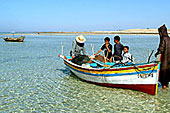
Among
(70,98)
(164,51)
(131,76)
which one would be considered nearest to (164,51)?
(164,51)

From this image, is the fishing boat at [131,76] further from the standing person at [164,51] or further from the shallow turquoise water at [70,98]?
the standing person at [164,51]

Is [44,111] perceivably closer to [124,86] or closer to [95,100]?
[95,100]

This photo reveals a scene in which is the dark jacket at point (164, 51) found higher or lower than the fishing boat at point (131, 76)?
higher

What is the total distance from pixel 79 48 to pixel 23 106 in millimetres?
5386

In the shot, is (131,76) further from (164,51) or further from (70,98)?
(70,98)

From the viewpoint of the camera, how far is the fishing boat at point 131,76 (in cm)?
763

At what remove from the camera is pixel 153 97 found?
811 cm

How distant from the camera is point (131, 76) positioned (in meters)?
8.08

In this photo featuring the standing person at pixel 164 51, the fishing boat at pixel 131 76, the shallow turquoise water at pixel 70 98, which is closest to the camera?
the shallow turquoise water at pixel 70 98

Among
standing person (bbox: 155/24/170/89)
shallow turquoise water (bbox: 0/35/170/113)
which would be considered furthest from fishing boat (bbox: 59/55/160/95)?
standing person (bbox: 155/24/170/89)

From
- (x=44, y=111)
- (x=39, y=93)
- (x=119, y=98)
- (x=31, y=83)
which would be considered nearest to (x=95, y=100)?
(x=119, y=98)

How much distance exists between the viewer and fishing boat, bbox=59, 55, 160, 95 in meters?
7.63

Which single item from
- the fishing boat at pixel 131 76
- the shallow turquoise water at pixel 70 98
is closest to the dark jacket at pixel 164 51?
the fishing boat at pixel 131 76

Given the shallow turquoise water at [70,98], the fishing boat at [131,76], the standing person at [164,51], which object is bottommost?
the shallow turquoise water at [70,98]
